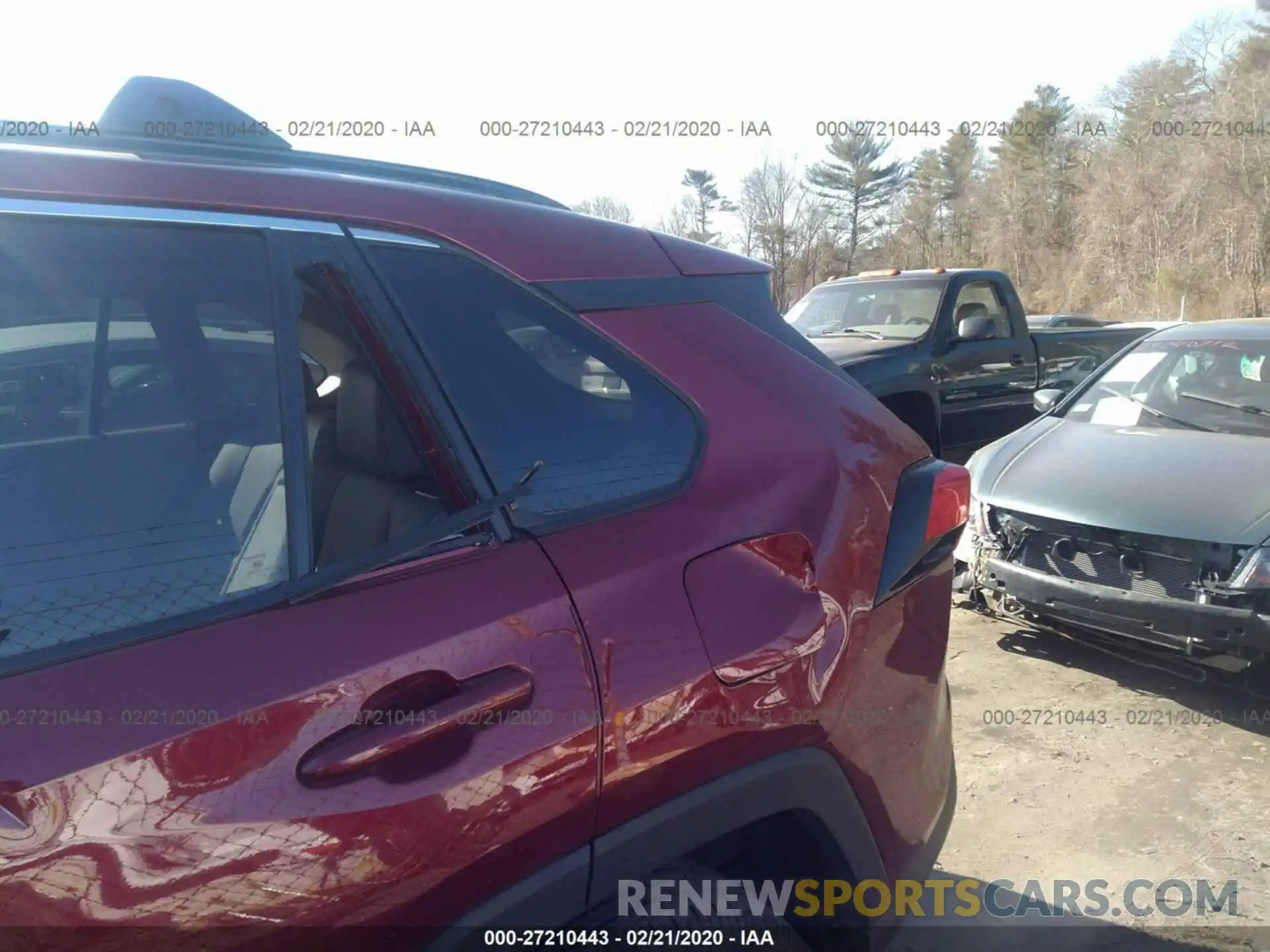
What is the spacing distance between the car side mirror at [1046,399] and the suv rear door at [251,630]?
501 centimetres

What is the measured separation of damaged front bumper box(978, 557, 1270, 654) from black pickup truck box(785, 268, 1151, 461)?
9.48ft

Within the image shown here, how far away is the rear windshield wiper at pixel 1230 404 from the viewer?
15.1ft

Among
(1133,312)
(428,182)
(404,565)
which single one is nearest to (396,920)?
(404,565)

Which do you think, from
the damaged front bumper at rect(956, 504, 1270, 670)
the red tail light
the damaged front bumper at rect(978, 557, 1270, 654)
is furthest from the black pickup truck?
the red tail light

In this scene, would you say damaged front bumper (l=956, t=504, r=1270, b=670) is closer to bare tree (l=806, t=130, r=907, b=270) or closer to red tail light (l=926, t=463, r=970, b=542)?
red tail light (l=926, t=463, r=970, b=542)

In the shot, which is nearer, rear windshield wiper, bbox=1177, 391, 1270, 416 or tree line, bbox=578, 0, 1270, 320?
rear windshield wiper, bbox=1177, 391, 1270, 416

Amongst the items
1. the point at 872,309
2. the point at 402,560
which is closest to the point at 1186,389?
the point at 872,309

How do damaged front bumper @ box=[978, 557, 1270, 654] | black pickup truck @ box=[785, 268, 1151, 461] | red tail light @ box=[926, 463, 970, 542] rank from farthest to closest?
black pickup truck @ box=[785, 268, 1151, 461] → damaged front bumper @ box=[978, 557, 1270, 654] → red tail light @ box=[926, 463, 970, 542]

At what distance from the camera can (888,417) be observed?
6.70 ft

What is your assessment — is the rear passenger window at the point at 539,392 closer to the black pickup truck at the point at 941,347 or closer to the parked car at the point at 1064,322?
the black pickup truck at the point at 941,347

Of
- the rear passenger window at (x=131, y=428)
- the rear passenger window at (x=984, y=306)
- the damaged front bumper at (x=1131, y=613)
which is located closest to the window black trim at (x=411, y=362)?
the rear passenger window at (x=131, y=428)

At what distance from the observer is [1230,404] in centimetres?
477

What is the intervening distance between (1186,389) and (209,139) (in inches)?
204

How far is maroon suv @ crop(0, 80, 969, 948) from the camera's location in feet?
3.74
